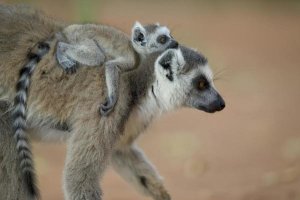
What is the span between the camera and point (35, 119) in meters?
6.58

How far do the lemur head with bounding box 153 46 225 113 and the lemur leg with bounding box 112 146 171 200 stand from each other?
1.90ft

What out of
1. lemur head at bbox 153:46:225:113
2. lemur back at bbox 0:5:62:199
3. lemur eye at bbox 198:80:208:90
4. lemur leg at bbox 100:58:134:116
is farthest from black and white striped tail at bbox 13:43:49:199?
lemur eye at bbox 198:80:208:90

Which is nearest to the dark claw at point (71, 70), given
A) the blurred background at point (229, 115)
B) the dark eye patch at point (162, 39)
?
the dark eye patch at point (162, 39)

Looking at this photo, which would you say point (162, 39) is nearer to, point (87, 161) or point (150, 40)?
point (150, 40)

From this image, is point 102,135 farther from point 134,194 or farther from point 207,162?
point 207,162

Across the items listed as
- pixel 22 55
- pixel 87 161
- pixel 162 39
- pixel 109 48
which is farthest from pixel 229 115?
pixel 87 161

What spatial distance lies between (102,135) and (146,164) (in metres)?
0.83

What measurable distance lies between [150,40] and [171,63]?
384 millimetres

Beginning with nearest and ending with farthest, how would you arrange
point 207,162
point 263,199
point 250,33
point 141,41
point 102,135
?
point 102,135
point 141,41
point 263,199
point 207,162
point 250,33

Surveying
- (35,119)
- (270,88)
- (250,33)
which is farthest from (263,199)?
(250,33)

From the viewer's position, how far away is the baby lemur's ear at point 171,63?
6520 millimetres

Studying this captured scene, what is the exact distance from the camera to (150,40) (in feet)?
22.3

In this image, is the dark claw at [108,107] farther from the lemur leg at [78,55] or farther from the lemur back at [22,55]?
the lemur back at [22,55]

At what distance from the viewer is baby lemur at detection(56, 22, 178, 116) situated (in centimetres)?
640
